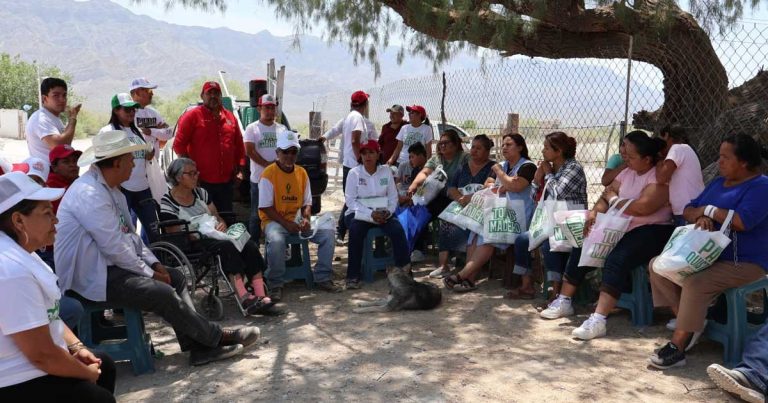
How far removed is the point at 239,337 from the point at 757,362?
3000 mm

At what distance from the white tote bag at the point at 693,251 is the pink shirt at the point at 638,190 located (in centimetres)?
58

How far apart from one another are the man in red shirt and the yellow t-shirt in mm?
561

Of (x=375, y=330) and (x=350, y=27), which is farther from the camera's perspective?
(x=350, y=27)

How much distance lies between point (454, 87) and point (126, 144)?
6.22 metres

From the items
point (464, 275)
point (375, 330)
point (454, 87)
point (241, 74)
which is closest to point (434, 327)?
point (375, 330)

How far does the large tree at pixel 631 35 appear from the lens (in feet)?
20.8

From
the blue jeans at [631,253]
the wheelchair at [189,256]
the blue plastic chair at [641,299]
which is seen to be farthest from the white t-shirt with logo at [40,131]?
the blue plastic chair at [641,299]

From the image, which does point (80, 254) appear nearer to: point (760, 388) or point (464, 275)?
point (464, 275)

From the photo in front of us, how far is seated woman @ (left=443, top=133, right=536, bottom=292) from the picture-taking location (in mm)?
6023

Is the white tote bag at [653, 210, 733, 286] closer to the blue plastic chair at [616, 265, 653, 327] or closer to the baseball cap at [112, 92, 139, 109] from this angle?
the blue plastic chair at [616, 265, 653, 327]

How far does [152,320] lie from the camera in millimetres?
5504

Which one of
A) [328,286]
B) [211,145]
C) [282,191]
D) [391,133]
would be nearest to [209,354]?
[328,286]

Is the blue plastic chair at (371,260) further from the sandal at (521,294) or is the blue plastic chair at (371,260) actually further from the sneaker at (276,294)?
the sandal at (521,294)

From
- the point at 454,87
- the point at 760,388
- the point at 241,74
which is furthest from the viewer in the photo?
the point at 241,74
